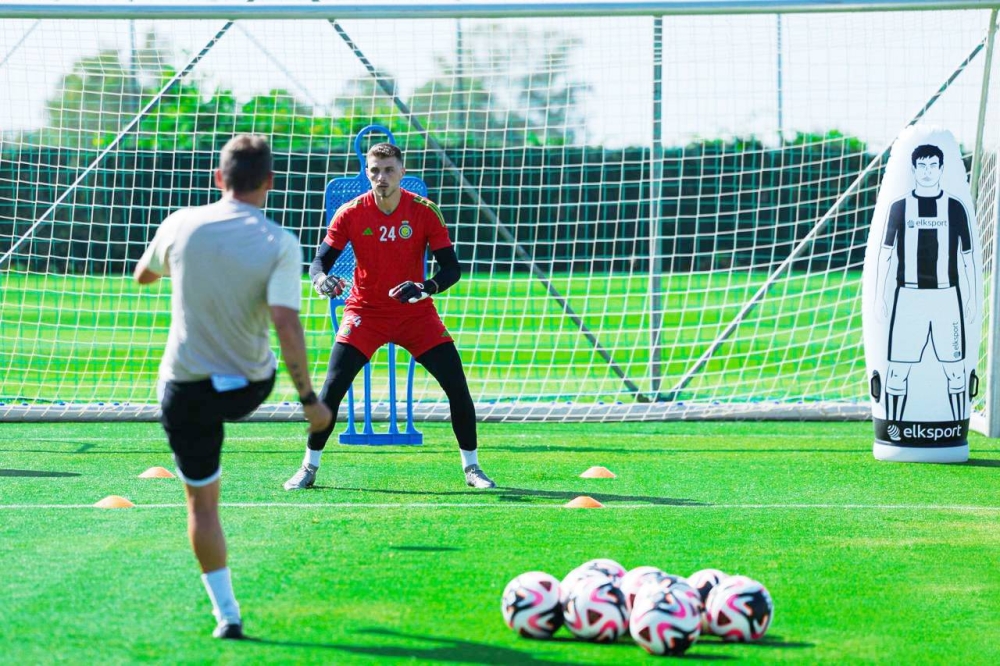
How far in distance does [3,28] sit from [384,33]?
3232 mm

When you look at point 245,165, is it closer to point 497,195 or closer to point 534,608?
point 534,608

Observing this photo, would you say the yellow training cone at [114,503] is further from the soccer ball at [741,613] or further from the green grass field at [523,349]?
the green grass field at [523,349]

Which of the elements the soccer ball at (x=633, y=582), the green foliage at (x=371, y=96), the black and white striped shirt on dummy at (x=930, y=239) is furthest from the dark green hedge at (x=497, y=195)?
the soccer ball at (x=633, y=582)

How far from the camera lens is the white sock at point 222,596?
4.79 meters

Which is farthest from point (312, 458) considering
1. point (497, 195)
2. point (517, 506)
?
point (497, 195)

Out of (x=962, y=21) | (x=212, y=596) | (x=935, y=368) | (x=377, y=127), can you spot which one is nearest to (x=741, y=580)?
(x=212, y=596)

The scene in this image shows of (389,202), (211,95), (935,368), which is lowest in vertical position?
(935,368)

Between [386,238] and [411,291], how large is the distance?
52 cm

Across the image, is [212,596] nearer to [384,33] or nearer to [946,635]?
[946,635]

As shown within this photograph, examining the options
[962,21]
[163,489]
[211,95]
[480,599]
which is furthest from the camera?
[211,95]

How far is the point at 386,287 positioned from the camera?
26.7 ft

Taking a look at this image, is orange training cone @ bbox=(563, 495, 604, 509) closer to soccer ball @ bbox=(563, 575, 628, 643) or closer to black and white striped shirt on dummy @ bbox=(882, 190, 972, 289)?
soccer ball @ bbox=(563, 575, 628, 643)

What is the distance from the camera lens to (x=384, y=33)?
11.5m

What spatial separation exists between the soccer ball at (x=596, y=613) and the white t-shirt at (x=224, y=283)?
143cm
